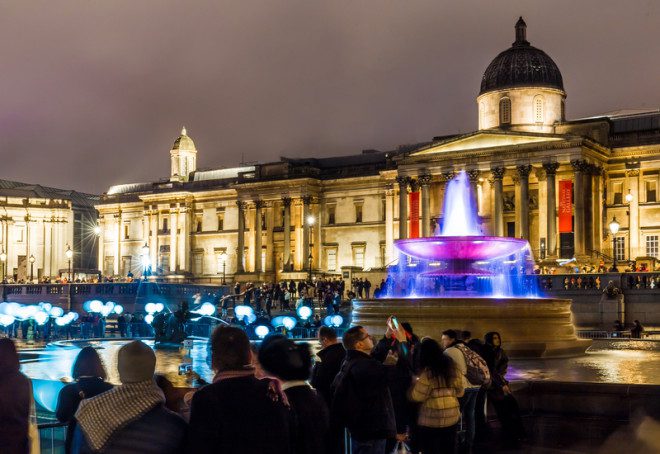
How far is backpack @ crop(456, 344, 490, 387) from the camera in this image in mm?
10227

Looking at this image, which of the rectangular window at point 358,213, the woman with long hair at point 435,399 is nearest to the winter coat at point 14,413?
the woman with long hair at point 435,399

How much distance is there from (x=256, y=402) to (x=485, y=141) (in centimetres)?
6067

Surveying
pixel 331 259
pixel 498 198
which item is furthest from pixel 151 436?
pixel 331 259

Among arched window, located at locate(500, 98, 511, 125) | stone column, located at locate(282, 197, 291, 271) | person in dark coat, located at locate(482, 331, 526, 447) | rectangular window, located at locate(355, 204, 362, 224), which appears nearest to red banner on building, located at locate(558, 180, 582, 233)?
arched window, located at locate(500, 98, 511, 125)

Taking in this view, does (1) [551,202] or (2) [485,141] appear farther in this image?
(2) [485,141]

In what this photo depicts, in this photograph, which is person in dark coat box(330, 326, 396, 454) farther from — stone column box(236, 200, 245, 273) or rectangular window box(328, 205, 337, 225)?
stone column box(236, 200, 245, 273)

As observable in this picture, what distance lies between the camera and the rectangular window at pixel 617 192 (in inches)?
2542

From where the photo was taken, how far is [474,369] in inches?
403

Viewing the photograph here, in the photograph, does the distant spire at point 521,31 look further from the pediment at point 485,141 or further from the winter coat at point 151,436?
the winter coat at point 151,436

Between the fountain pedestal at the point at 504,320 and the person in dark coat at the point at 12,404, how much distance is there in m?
13.9

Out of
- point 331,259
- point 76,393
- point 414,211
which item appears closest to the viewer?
point 76,393

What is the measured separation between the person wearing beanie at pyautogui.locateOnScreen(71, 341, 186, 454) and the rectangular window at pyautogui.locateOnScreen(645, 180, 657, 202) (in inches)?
2464

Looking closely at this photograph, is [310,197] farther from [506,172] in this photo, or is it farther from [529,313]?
[529,313]

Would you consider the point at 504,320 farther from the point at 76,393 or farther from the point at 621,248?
the point at 621,248
